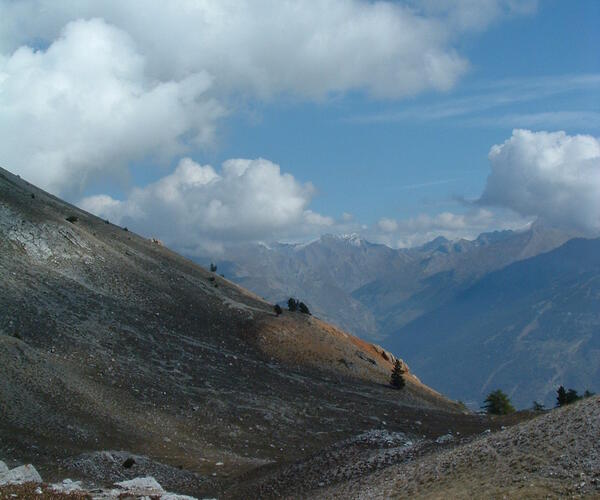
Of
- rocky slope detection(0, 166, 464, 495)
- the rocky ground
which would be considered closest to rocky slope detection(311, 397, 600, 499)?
the rocky ground

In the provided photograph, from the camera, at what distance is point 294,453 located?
5341 centimetres

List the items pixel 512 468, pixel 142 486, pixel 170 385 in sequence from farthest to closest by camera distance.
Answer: pixel 170 385 → pixel 142 486 → pixel 512 468

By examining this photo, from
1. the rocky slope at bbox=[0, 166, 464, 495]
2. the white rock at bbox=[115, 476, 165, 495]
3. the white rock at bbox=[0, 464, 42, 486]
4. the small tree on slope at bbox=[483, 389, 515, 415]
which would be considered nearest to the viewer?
the white rock at bbox=[0, 464, 42, 486]

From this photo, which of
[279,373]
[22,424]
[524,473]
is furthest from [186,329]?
[524,473]

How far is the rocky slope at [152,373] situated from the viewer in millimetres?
43781

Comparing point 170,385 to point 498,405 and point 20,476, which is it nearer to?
point 20,476

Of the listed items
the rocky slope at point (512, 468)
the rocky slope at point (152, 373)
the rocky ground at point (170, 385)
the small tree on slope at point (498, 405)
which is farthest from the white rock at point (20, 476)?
the small tree on slope at point (498, 405)

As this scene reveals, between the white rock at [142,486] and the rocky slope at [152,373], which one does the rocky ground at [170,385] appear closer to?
the rocky slope at [152,373]

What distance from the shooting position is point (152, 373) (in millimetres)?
62344

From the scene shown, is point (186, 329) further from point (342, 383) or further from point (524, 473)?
point (524, 473)

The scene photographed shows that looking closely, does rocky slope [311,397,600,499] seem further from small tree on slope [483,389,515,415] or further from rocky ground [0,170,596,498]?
small tree on slope [483,389,515,415]

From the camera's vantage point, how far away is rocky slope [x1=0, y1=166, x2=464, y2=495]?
4378cm

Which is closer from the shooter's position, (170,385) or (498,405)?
(170,385)

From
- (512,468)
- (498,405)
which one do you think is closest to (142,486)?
(512,468)
